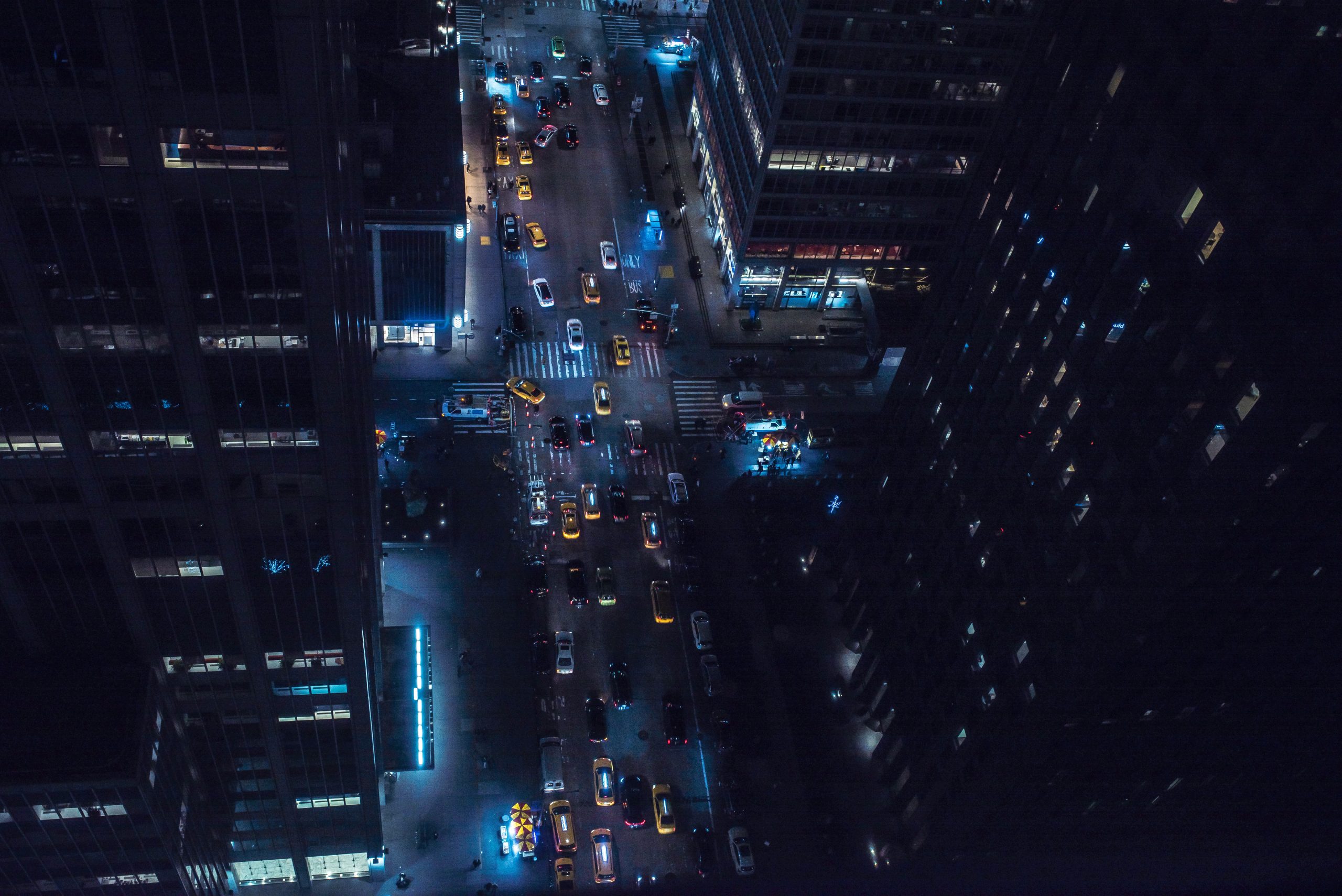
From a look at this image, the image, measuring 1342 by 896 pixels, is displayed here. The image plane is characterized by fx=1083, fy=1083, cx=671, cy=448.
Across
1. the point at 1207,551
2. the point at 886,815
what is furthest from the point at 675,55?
the point at 1207,551

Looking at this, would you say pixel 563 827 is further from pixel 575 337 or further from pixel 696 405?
pixel 575 337

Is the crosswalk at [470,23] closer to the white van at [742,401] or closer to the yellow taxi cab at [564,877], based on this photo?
the white van at [742,401]

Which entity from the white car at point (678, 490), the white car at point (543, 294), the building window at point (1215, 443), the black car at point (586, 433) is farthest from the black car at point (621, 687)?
the building window at point (1215, 443)

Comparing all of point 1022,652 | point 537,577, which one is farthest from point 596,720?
point 1022,652

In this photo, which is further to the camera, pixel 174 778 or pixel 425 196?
pixel 425 196

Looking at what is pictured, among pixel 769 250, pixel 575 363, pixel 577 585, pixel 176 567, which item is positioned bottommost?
pixel 176 567

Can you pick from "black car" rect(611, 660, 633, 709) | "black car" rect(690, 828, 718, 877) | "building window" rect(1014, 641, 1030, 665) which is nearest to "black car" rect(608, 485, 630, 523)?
"black car" rect(611, 660, 633, 709)

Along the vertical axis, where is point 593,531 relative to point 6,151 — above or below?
above

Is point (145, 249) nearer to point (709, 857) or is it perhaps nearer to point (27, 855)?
point (27, 855)
